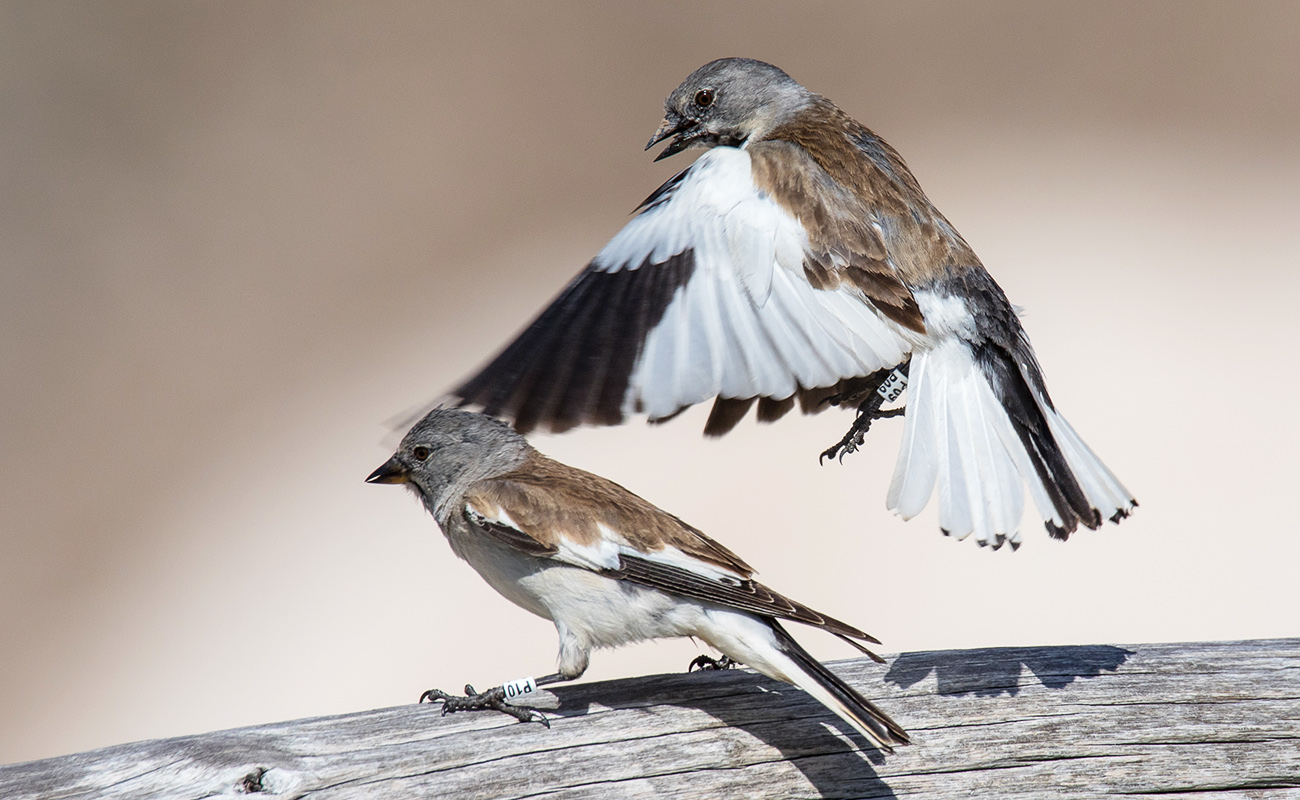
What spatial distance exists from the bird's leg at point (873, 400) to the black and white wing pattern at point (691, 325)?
0.67ft

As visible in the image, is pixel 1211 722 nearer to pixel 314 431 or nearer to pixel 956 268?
pixel 956 268

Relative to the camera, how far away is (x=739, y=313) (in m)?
2.97

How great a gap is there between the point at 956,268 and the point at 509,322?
4270 mm

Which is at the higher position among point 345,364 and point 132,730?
point 345,364

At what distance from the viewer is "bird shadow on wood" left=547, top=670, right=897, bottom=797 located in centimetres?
229

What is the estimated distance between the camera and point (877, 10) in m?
7.30

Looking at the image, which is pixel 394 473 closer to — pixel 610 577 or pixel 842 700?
pixel 610 577

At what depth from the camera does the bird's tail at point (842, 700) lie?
212cm

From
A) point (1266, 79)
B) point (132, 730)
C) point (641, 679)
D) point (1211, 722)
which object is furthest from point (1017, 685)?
point (1266, 79)

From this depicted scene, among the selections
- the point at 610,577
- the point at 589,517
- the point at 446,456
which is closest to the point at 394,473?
the point at 446,456

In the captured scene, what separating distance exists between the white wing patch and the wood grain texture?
75 centimetres

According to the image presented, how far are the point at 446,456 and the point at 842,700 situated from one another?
1493mm

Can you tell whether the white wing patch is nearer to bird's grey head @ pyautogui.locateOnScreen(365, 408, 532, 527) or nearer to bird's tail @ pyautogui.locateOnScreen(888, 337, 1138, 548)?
bird's tail @ pyautogui.locateOnScreen(888, 337, 1138, 548)

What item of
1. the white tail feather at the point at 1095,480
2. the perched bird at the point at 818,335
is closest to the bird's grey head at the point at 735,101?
the perched bird at the point at 818,335
